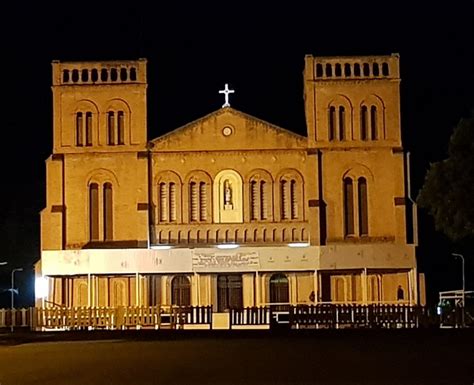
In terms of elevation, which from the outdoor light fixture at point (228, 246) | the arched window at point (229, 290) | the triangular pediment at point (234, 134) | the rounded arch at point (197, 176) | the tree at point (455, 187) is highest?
the triangular pediment at point (234, 134)

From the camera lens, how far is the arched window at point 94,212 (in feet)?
173

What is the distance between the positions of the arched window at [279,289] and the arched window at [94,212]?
8624mm

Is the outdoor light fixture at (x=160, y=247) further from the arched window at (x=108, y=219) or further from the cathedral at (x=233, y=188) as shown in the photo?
the arched window at (x=108, y=219)

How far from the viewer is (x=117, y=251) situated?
1987 inches

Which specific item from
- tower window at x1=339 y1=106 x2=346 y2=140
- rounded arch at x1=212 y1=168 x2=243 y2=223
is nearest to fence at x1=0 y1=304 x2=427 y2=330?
rounded arch at x1=212 y1=168 x2=243 y2=223

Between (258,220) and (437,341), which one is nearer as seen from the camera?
(437,341)

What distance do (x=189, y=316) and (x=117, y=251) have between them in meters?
7.71

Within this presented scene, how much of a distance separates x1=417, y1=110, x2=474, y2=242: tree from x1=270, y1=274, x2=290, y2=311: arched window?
17287mm

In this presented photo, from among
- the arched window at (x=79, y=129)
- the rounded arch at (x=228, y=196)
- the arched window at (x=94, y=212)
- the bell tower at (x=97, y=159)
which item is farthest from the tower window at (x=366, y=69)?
the arched window at (x=94, y=212)

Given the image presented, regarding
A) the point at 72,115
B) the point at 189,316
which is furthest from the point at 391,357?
the point at 72,115

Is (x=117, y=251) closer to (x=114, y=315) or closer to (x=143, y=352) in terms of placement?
(x=114, y=315)

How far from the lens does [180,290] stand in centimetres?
5253

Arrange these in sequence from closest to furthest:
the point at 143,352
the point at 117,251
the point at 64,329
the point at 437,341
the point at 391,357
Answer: the point at 391,357 → the point at 143,352 → the point at 437,341 → the point at 64,329 → the point at 117,251

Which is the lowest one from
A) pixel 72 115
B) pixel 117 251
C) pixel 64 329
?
pixel 64 329
